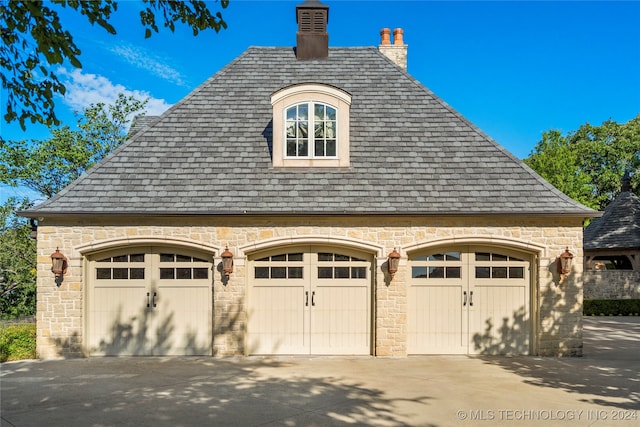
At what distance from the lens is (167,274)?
1013 centimetres

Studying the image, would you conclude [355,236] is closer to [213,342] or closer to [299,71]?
[213,342]

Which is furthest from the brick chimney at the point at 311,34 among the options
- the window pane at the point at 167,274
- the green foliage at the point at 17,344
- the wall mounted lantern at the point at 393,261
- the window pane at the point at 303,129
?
the green foliage at the point at 17,344

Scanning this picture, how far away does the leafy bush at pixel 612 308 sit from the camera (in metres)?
19.0

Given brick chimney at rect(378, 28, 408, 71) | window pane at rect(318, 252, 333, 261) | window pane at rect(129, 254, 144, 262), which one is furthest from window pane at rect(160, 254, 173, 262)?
brick chimney at rect(378, 28, 408, 71)

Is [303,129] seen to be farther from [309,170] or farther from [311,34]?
[311,34]

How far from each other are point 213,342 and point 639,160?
42.6 m

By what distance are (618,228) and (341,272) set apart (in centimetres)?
1869

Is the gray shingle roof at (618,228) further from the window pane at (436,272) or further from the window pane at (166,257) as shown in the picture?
the window pane at (166,257)

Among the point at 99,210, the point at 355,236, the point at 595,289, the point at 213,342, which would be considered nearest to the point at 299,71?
the point at 355,236

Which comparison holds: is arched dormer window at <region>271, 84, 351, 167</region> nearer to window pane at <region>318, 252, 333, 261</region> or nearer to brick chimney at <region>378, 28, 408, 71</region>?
window pane at <region>318, 252, 333, 261</region>

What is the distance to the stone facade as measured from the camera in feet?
32.4

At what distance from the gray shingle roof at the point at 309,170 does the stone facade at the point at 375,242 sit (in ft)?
1.12

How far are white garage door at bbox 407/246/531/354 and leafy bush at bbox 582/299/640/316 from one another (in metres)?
11.2

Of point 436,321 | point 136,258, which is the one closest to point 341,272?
point 436,321
